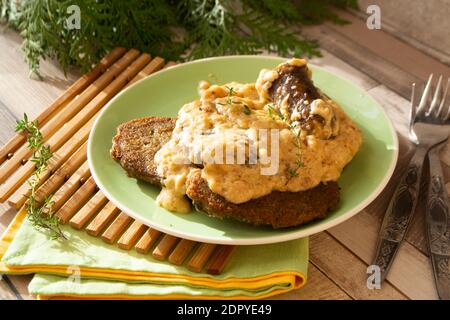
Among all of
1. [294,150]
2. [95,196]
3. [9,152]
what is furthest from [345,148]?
[9,152]

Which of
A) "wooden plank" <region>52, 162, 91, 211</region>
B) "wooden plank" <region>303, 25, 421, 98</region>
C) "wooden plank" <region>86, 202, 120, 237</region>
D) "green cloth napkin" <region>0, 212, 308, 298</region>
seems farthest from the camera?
"wooden plank" <region>303, 25, 421, 98</region>

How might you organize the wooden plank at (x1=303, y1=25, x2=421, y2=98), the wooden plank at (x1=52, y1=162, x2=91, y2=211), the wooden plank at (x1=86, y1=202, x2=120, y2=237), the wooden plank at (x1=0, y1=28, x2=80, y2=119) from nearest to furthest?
the wooden plank at (x1=86, y1=202, x2=120, y2=237)
the wooden plank at (x1=52, y1=162, x2=91, y2=211)
the wooden plank at (x1=0, y1=28, x2=80, y2=119)
the wooden plank at (x1=303, y1=25, x2=421, y2=98)

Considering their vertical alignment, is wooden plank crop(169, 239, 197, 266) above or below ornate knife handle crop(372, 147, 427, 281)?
above

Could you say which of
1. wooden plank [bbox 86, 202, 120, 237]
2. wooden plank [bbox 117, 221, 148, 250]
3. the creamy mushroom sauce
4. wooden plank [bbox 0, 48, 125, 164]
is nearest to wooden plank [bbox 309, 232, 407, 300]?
the creamy mushroom sauce

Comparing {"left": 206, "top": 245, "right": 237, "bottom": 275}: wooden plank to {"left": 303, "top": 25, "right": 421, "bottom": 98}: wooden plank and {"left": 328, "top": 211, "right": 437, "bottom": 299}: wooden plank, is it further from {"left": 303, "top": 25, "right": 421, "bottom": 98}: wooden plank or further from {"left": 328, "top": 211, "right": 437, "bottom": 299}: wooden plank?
{"left": 303, "top": 25, "right": 421, "bottom": 98}: wooden plank

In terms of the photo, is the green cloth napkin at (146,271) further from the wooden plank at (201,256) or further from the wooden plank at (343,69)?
the wooden plank at (343,69)

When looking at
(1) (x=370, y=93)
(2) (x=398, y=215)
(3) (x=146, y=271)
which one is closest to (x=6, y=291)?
(3) (x=146, y=271)

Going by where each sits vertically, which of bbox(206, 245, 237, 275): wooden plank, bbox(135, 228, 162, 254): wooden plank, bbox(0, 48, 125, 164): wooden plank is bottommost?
bbox(206, 245, 237, 275): wooden plank
